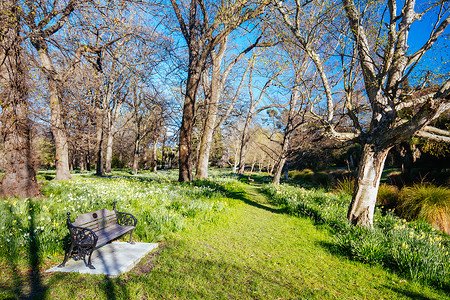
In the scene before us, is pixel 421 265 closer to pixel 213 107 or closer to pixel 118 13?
pixel 118 13

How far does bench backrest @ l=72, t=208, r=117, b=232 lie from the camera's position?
377cm

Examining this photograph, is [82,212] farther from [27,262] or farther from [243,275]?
[243,275]

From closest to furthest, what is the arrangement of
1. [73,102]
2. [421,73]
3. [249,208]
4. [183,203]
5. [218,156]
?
[421,73] < [183,203] < [73,102] < [249,208] < [218,156]

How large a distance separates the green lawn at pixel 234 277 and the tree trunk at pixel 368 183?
1.09 metres

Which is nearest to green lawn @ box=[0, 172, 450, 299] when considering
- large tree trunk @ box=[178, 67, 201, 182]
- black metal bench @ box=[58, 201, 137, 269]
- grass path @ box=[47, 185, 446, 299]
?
grass path @ box=[47, 185, 446, 299]

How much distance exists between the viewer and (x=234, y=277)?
3529mm

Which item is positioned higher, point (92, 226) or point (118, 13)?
point (118, 13)

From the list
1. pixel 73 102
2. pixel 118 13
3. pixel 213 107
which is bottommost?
pixel 73 102

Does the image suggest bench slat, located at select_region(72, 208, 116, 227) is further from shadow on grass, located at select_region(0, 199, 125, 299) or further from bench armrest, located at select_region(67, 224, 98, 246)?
shadow on grass, located at select_region(0, 199, 125, 299)

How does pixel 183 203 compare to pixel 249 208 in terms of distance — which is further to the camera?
pixel 249 208

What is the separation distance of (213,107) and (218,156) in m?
31.7

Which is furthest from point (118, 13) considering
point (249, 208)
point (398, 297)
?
point (398, 297)

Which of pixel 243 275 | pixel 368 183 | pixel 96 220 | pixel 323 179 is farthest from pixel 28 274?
pixel 323 179

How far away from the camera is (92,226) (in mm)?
3971
